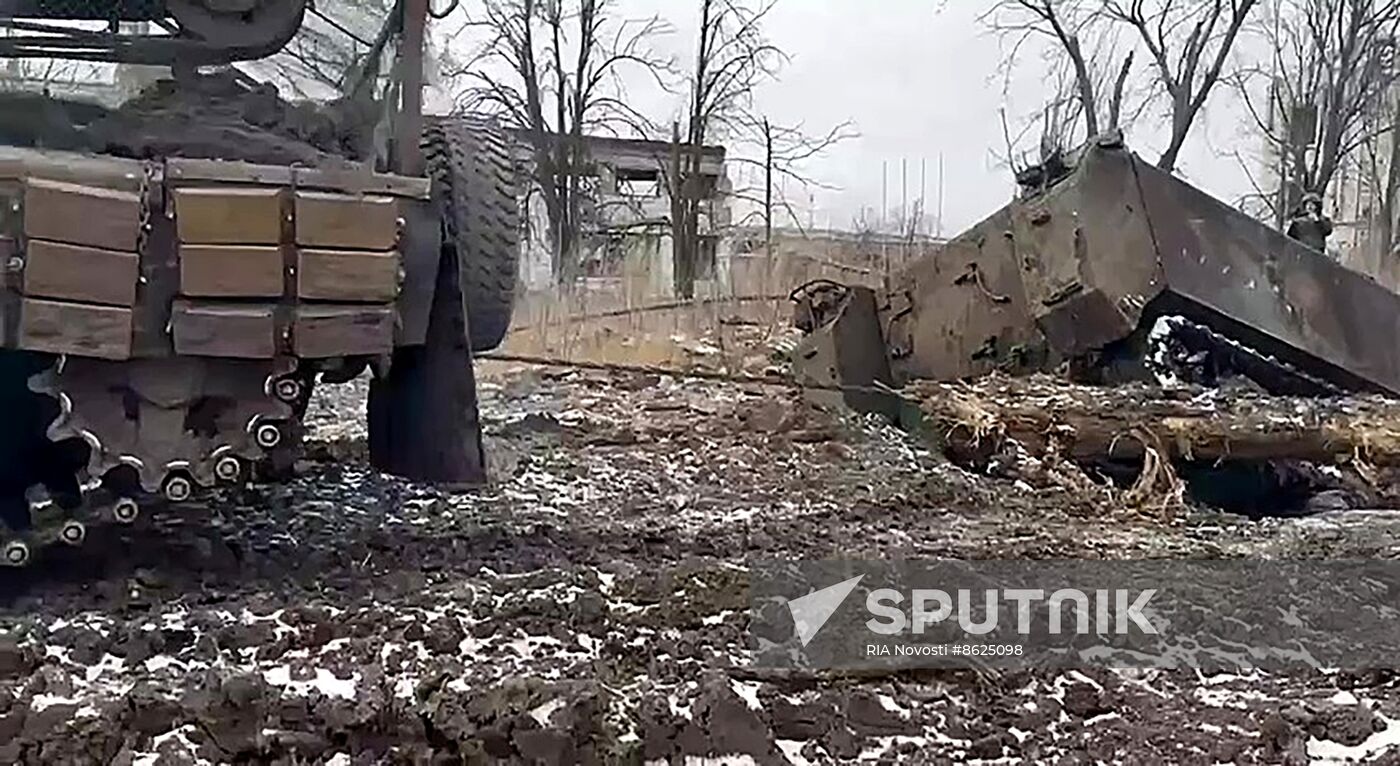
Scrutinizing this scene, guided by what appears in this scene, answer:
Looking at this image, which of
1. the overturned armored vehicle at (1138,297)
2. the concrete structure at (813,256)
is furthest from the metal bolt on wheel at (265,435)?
the concrete structure at (813,256)

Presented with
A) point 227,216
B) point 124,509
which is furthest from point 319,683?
point 227,216

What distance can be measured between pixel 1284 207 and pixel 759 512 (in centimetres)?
1708

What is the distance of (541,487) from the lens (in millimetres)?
4961

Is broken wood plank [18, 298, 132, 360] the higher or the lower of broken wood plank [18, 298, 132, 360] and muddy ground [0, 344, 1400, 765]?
the higher

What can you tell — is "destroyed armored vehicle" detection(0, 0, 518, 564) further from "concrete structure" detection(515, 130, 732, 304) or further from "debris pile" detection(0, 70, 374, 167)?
"concrete structure" detection(515, 130, 732, 304)

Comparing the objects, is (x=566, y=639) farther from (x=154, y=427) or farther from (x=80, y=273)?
(x=80, y=273)

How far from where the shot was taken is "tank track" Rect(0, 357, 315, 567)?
308 cm

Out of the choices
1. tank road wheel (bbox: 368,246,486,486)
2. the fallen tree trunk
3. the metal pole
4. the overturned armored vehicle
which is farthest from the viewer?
the overturned armored vehicle

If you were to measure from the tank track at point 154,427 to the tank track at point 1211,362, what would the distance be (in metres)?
3.79

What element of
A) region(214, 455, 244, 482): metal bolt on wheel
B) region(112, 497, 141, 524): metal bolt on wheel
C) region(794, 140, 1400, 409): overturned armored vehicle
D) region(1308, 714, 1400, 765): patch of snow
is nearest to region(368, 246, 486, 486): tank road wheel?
region(214, 455, 244, 482): metal bolt on wheel

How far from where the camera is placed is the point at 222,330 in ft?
10.1

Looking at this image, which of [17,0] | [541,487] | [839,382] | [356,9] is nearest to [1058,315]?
[839,382]

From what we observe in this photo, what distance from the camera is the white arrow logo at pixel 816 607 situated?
321cm

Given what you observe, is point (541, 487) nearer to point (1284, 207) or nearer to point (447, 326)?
point (447, 326)
